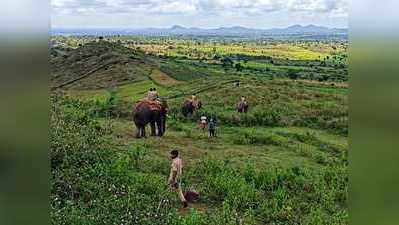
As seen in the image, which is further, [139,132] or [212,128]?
[139,132]

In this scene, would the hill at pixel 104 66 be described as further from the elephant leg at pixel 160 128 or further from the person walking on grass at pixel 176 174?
the person walking on grass at pixel 176 174

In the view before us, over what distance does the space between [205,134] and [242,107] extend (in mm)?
308

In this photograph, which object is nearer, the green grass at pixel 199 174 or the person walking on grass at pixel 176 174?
the green grass at pixel 199 174

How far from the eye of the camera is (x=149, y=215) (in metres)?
4.35

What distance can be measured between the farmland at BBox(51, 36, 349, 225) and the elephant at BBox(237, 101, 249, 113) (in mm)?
35

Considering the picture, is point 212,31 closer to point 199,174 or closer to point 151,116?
point 151,116

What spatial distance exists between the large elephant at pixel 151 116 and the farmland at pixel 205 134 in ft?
0.17

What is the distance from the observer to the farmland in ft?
13.9

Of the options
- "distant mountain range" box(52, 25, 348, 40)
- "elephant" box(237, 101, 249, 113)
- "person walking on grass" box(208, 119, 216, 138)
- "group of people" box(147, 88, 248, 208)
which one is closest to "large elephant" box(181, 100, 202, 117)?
"group of people" box(147, 88, 248, 208)

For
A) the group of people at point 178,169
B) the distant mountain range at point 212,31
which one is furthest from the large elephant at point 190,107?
the distant mountain range at point 212,31

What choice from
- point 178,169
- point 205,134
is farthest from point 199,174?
point 205,134

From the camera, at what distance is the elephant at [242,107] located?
171 inches

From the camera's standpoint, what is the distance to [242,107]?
4359 mm
